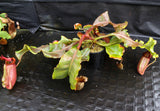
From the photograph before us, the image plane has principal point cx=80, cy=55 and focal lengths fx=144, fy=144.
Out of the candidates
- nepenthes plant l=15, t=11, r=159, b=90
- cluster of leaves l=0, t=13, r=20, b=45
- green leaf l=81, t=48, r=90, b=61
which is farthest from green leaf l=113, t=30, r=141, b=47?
cluster of leaves l=0, t=13, r=20, b=45

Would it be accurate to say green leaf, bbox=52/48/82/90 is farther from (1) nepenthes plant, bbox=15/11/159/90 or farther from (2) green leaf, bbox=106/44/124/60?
(2) green leaf, bbox=106/44/124/60

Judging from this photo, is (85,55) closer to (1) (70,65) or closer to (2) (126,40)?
(1) (70,65)

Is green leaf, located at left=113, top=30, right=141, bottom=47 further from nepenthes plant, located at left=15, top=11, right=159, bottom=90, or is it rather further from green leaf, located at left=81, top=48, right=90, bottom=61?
green leaf, located at left=81, top=48, right=90, bottom=61

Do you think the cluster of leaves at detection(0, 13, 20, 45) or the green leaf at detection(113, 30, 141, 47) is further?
the cluster of leaves at detection(0, 13, 20, 45)

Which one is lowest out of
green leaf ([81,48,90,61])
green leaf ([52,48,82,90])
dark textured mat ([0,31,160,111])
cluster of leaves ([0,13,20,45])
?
dark textured mat ([0,31,160,111])

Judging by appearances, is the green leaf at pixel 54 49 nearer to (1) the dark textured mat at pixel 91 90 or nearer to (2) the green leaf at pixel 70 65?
(2) the green leaf at pixel 70 65

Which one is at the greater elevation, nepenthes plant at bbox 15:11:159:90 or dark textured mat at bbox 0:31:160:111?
nepenthes plant at bbox 15:11:159:90

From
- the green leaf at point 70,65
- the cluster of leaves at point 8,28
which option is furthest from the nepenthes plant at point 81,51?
the cluster of leaves at point 8,28
